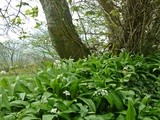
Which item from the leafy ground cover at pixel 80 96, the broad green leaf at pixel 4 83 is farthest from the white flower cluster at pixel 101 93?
the broad green leaf at pixel 4 83

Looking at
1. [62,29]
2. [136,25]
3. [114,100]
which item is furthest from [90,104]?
[62,29]

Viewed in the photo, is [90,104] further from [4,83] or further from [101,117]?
[4,83]

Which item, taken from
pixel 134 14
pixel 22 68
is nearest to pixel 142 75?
pixel 134 14

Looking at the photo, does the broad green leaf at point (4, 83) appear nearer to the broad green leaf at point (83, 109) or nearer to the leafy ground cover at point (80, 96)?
the leafy ground cover at point (80, 96)

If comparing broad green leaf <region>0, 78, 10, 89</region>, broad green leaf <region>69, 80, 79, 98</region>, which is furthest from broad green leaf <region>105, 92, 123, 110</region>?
broad green leaf <region>0, 78, 10, 89</region>

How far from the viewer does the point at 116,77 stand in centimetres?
347

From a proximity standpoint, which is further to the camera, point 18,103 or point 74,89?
point 74,89

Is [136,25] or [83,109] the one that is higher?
[136,25]

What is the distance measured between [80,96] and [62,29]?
2.28 meters

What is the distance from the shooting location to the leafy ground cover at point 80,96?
2422 mm

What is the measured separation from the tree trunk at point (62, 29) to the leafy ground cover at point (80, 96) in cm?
122

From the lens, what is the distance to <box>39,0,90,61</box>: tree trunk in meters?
4.88

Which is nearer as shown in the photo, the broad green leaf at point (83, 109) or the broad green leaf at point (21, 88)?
the broad green leaf at point (83, 109)

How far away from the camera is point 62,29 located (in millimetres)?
4875
